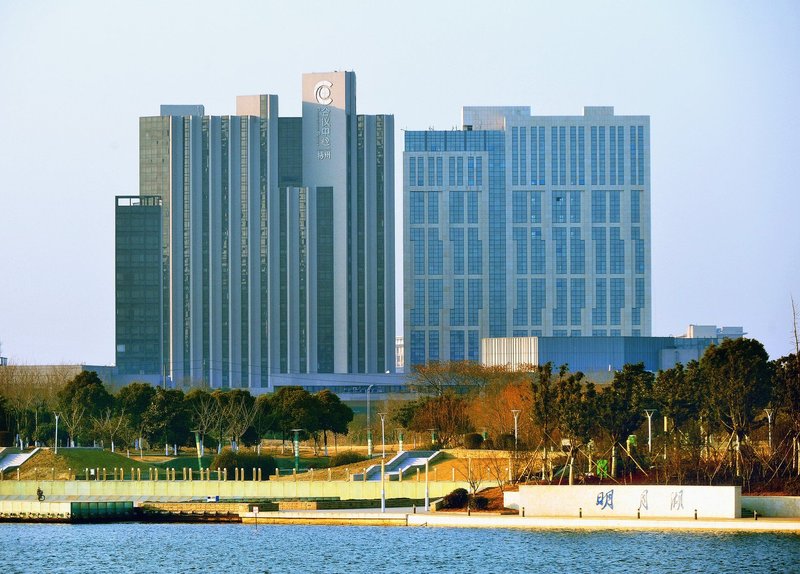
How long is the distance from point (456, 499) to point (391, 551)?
43.1 feet

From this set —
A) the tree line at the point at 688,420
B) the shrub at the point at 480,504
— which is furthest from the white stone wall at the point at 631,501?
the tree line at the point at 688,420

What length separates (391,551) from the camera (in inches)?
3086

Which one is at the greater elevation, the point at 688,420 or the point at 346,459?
the point at 688,420

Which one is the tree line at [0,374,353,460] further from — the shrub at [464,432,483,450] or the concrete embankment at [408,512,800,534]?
the concrete embankment at [408,512,800,534]

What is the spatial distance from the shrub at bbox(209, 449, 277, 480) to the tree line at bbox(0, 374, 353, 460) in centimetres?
1013

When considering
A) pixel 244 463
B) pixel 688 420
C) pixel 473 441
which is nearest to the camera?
pixel 688 420

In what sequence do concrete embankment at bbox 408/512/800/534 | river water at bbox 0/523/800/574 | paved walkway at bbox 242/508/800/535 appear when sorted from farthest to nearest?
1. paved walkway at bbox 242/508/800/535
2. concrete embankment at bbox 408/512/800/534
3. river water at bbox 0/523/800/574

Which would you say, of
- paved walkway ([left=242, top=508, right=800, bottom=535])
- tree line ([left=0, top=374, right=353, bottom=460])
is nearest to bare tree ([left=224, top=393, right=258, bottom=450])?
tree line ([left=0, top=374, right=353, bottom=460])

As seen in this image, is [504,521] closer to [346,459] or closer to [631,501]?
[631,501]

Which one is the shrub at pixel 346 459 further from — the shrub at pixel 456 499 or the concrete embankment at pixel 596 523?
the concrete embankment at pixel 596 523

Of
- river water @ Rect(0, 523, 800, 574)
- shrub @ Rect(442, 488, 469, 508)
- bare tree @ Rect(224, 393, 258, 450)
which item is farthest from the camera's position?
bare tree @ Rect(224, 393, 258, 450)

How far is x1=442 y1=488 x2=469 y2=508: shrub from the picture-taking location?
297 ft

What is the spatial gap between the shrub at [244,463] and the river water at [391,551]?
26.3 m

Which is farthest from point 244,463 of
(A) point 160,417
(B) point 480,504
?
(B) point 480,504
